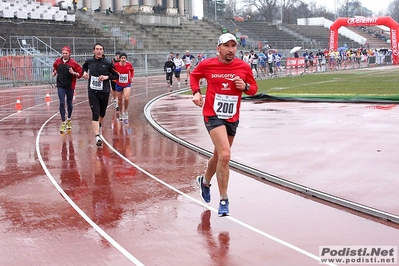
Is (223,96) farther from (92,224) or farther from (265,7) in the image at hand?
(265,7)

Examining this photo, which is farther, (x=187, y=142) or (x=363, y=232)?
(x=187, y=142)

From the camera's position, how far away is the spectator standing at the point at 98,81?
12.9 m

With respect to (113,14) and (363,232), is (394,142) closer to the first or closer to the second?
(363,232)

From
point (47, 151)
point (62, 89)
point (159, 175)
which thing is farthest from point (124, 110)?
point (159, 175)

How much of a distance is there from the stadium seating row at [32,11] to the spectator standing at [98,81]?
117ft

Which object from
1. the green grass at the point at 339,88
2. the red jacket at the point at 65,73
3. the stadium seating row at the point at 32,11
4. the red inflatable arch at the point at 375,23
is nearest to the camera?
the red jacket at the point at 65,73

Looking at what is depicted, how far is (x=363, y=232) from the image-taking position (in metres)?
6.66

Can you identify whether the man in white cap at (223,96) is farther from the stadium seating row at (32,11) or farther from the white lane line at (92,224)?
the stadium seating row at (32,11)

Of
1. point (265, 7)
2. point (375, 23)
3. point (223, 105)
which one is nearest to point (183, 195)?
point (223, 105)

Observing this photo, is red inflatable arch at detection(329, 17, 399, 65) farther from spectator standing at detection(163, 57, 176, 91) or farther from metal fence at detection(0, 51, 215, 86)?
spectator standing at detection(163, 57, 176, 91)

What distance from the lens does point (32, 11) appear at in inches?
1891

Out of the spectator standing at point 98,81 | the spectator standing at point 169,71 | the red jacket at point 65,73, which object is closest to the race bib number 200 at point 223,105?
the spectator standing at point 98,81

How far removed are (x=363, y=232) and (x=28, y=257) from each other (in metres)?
3.56

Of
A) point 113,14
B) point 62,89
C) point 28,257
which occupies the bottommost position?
point 28,257
